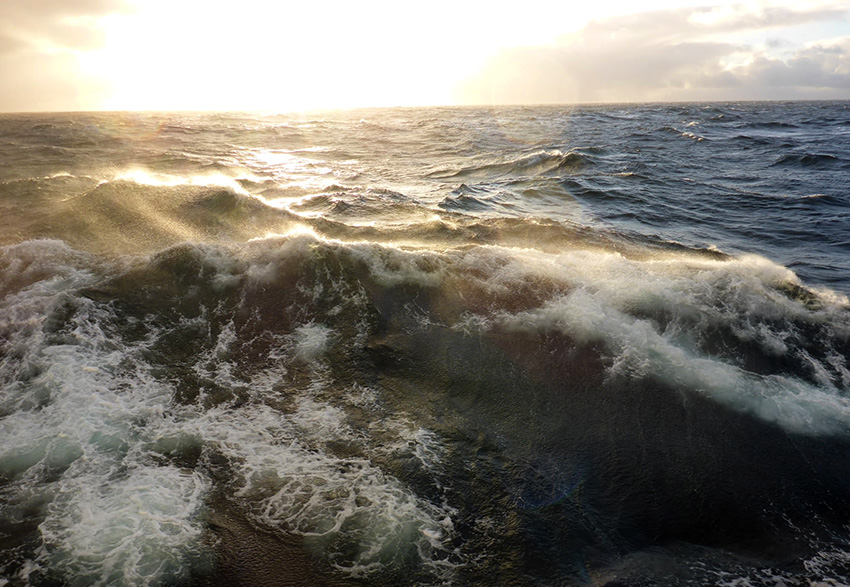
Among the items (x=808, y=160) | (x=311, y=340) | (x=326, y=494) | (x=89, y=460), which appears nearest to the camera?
(x=326, y=494)

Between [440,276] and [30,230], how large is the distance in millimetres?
8900

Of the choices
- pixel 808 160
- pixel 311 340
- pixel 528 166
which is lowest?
pixel 311 340

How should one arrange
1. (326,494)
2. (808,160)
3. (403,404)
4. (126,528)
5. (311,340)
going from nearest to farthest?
(126,528), (326,494), (403,404), (311,340), (808,160)

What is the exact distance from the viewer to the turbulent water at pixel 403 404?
4.39 metres

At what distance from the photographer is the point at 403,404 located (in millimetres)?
6184

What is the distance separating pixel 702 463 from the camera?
5543 mm

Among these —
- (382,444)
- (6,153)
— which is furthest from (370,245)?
(6,153)

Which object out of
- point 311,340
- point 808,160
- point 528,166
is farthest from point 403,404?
point 808,160

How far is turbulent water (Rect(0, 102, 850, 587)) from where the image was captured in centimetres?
439

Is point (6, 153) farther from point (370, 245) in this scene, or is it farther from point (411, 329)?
point (411, 329)

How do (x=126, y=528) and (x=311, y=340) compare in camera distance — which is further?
(x=311, y=340)

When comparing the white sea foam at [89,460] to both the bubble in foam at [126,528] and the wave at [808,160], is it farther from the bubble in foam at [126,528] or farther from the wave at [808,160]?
the wave at [808,160]

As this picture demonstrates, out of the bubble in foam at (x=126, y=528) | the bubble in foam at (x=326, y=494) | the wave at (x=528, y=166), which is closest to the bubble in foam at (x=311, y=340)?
the bubble in foam at (x=326, y=494)

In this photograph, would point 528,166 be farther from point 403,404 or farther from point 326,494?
point 326,494
